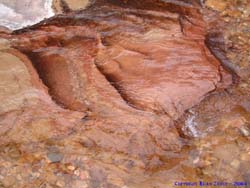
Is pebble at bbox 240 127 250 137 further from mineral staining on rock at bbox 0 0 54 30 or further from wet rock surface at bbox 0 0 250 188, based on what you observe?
mineral staining on rock at bbox 0 0 54 30

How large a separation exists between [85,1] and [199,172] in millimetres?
1801

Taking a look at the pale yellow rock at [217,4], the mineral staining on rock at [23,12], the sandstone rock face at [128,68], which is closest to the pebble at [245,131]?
the sandstone rock face at [128,68]

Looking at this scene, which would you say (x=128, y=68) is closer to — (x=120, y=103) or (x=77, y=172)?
(x=120, y=103)

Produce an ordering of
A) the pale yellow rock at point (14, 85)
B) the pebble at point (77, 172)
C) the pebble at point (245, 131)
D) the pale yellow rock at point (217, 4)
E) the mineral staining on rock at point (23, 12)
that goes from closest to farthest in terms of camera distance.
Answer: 1. the pebble at point (77, 172)
2. the pebble at point (245, 131)
3. the pale yellow rock at point (14, 85)
4. the mineral staining on rock at point (23, 12)
5. the pale yellow rock at point (217, 4)

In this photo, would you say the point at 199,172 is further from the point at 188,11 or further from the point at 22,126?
the point at 188,11

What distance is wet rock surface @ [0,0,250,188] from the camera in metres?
2.17

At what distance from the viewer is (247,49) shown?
2814 millimetres

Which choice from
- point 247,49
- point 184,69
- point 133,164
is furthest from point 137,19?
point 133,164

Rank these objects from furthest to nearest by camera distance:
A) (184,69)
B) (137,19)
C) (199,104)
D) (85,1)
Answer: (85,1)
(137,19)
(184,69)
(199,104)

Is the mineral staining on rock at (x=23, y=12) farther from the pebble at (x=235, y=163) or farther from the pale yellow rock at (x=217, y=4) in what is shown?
the pebble at (x=235, y=163)

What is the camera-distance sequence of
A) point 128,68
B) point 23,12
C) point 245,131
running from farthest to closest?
1. point 23,12
2. point 128,68
3. point 245,131

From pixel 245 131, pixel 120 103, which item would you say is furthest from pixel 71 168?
pixel 245 131

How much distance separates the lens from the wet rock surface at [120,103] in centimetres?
217

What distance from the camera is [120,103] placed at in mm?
2479
